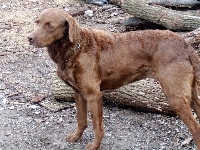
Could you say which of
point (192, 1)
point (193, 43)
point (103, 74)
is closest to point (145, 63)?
point (103, 74)

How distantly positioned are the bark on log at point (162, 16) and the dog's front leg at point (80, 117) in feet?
11.2

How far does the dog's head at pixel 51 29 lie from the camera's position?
5387mm

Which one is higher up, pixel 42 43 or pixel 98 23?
pixel 42 43

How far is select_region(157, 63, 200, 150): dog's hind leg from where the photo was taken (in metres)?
5.50

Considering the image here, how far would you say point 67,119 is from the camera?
6836 millimetres

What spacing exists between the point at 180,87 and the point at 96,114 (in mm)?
1030

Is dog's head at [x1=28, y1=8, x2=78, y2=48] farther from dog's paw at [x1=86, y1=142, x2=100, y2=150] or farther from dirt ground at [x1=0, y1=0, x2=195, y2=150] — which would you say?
dirt ground at [x1=0, y1=0, x2=195, y2=150]

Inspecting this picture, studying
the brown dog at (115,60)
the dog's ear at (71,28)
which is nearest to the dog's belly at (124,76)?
the brown dog at (115,60)

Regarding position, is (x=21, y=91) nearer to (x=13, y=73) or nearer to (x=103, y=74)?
(x=13, y=73)

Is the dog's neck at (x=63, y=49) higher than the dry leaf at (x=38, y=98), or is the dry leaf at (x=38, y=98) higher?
the dog's neck at (x=63, y=49)

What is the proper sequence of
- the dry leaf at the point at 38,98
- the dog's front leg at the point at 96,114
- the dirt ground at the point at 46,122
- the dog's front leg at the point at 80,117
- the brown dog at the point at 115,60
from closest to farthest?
the brown dog at the point at 115,60
the dog's front leg at the point at 96,114
the dog's front leg at the point at 80,117
the dirt ground at the point at 46,122
the dry leaf at the point at 38,98

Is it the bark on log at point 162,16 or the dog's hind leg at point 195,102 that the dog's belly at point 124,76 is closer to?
the dog's hind leg at point 195,102

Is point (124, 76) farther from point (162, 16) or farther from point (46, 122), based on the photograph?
point (162, 16)

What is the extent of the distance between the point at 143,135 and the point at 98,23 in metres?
4.55
